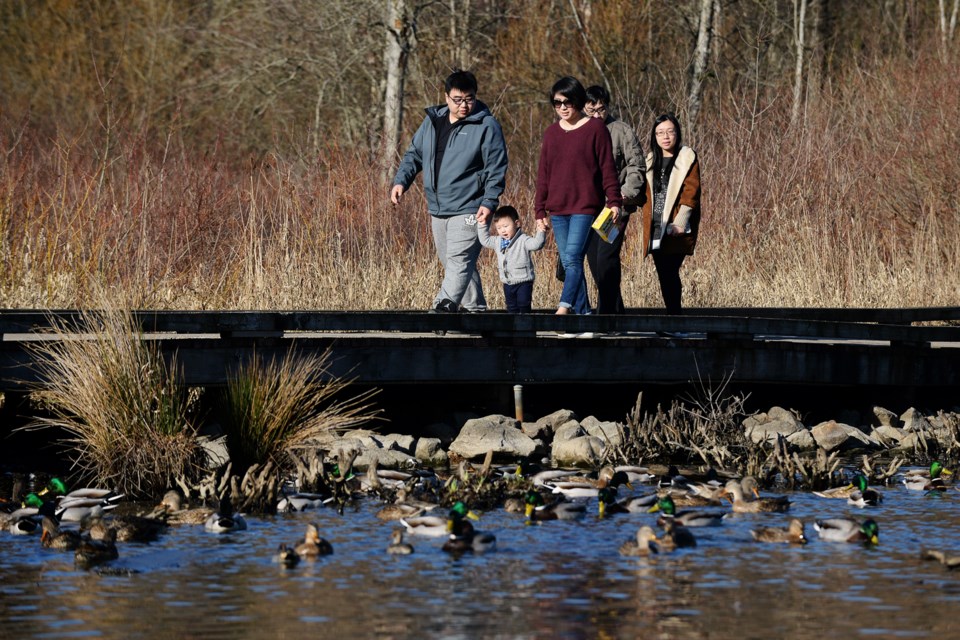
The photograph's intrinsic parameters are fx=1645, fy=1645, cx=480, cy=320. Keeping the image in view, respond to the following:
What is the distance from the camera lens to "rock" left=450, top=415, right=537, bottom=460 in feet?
38.4

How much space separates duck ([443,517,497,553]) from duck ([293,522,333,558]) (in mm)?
609

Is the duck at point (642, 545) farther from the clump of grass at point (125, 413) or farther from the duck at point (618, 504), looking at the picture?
the clump of grass at point (125, 413)

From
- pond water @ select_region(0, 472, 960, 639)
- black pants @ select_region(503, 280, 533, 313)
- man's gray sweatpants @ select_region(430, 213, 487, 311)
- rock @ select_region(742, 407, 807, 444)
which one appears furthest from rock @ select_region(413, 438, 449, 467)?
pond water @ select_region(0, 472, 960, 639)

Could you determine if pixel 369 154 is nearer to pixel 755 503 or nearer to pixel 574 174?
pixel 574 174

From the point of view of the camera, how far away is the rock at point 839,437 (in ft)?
40.9

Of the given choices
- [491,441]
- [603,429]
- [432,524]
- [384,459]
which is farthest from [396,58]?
[432,524]

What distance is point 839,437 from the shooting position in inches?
492

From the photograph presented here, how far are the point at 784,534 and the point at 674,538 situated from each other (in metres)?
0.66

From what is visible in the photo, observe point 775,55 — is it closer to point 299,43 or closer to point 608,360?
point 299,43

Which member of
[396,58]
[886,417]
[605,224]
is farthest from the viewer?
[396,58]

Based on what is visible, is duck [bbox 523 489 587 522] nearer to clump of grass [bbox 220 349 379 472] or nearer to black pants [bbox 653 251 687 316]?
clump of grass [bbox 220 349 379 472]

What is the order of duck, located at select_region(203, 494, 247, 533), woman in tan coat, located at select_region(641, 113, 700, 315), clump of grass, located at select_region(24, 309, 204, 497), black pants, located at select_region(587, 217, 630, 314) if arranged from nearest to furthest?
duck, located at select_region(203, 494, 247, 533) → clump of grass, located at select_region(24, 309, 204, 497) → black pants, located at select_region(587, 217, 630, 314) → woman in tan coat, located at select_region(641, 113, 700, 315)

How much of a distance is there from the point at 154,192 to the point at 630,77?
42.7ft

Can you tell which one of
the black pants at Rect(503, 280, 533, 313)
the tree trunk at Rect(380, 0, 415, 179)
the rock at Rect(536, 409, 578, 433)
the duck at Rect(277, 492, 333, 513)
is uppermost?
the tree trunk at Rect(380, 0, 415, 179)
